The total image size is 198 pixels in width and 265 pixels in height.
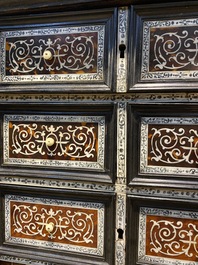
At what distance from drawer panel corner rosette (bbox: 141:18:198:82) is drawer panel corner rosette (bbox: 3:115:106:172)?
7.2 inches

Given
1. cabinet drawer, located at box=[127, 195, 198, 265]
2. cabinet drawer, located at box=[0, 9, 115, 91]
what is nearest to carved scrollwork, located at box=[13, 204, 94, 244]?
cabinet drawer, located at box=[127, 195, 198, 265]

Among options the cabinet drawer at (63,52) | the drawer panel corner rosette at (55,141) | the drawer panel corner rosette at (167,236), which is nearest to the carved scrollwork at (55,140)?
the drawer panel corner rosette at (55,141)

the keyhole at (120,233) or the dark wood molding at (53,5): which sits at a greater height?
the dark wood molding at (53,5)

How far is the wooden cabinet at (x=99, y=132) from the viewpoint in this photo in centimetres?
67

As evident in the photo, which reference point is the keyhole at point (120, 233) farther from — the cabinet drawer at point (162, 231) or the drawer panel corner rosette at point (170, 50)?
the drawer panel corner rosette at point (170, 50)

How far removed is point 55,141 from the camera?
0.75m

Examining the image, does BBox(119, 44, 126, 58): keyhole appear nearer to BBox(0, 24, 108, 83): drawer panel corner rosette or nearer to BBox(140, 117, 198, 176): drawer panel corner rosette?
BBox(0, 24, 108, 83): drawer panel corner rosette

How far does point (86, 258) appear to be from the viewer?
2.46ft

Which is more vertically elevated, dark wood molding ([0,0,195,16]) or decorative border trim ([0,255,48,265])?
dark wood molding ([0,0,195,16])

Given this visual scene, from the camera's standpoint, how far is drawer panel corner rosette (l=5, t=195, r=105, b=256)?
0.74 metres

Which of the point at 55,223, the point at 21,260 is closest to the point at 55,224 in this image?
the point at 55,223

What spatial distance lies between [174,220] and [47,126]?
414mm

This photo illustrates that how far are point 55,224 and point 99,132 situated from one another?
0.95 feet

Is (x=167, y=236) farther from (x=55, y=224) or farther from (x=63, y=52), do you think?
(x=63, y=52)
